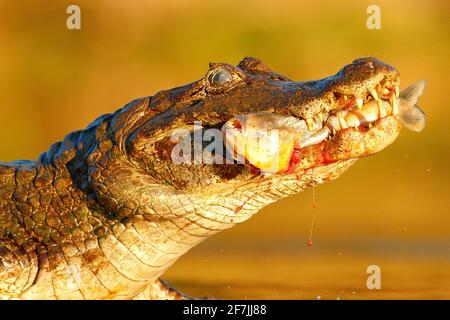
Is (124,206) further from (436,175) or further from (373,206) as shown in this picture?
(436,175)

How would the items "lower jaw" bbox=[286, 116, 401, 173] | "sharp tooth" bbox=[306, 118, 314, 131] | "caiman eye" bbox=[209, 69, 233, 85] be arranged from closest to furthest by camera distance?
"lower jaw" bbox=[286, 116, 401, 173]
"sharp tooth" bbox=[306, 118, 314, 131]
"caiman eye" bbox=[209, 69, 233, 85]

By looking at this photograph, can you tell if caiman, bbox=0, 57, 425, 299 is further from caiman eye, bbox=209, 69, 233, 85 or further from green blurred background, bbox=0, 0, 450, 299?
green blurred background, bbox=0, 0, 450, 299

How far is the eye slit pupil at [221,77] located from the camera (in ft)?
18.6

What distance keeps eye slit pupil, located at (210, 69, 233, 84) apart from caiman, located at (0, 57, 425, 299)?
0.02 metres

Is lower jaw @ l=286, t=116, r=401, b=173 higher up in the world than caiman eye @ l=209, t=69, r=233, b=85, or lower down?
lower down

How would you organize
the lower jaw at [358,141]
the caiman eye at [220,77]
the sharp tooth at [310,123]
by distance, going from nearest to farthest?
the lower jaw at [358,141] < the sharp tooth at [310,123] < the caiman eye at [220,77]

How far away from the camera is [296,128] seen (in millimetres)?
5164

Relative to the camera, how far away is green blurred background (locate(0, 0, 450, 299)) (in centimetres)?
1238

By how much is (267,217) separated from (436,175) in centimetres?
262

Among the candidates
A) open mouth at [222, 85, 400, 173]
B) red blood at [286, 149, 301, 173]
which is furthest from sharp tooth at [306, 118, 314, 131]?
red blood at [286, 149, 301, 173]

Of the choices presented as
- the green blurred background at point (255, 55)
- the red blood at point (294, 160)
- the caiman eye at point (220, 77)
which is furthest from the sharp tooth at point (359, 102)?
the green blurred background at point (255, 55)

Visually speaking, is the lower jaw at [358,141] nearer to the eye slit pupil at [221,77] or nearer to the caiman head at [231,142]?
the caiman head at [231,142]

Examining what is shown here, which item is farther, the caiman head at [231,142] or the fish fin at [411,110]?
the fish fin at [411,110]

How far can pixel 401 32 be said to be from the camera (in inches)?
615
